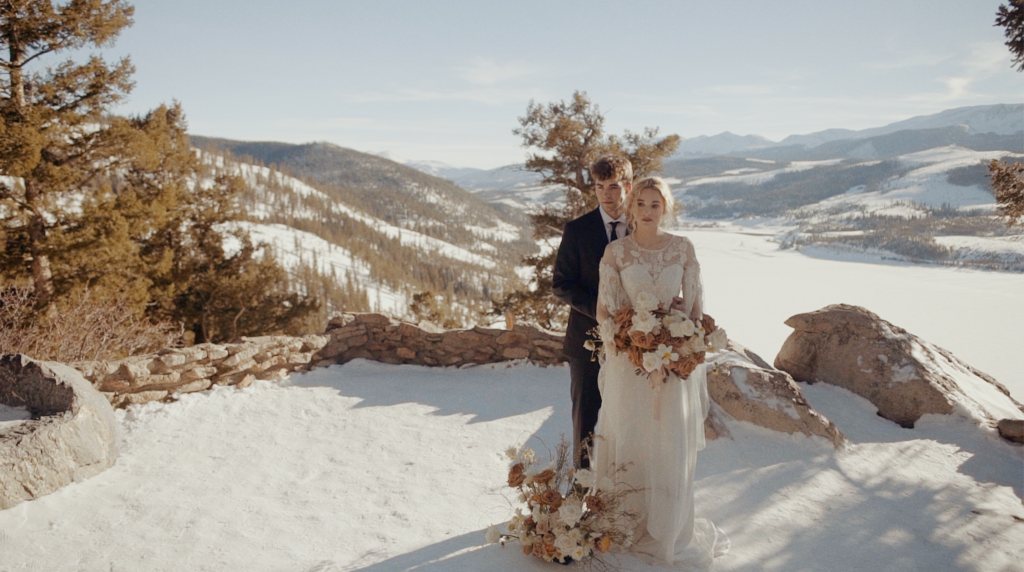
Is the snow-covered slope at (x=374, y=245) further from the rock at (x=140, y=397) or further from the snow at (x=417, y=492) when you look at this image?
the rock at (x=140, y=397)

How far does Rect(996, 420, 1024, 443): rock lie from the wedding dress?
4.11 m

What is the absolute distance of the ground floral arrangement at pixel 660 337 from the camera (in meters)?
2.59

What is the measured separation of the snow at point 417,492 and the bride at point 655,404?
0.77 feet

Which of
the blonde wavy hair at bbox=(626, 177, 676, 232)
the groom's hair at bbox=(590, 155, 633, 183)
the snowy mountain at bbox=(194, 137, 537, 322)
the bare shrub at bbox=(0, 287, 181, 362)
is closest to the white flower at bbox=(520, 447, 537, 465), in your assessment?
the blonde wavy hair at bbox=(626, 177, 676, 232)

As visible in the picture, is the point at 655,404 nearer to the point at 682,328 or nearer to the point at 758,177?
the point at 682,328

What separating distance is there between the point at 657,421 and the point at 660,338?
1.77 ft

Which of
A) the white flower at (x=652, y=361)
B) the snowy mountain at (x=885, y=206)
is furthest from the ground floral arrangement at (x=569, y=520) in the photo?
the snowy mountain at (x=885, y=206)

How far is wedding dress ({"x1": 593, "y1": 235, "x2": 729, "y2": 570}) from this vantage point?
282cm

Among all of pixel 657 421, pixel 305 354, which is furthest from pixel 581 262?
pixel 305 354

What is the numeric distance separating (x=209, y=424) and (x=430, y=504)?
2462mm

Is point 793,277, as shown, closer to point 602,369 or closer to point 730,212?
point 602,369

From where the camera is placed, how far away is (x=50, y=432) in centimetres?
340

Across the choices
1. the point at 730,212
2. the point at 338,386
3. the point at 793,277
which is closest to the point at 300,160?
the point at 730,212

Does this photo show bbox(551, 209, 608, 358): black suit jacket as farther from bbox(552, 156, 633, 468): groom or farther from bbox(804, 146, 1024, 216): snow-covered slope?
bbox(804, 146, 1024, 216): snow-covered slope
